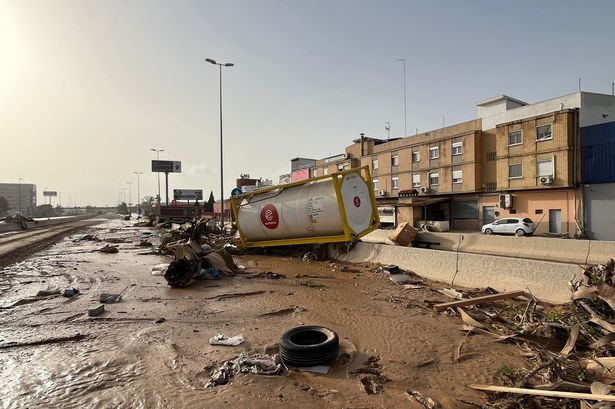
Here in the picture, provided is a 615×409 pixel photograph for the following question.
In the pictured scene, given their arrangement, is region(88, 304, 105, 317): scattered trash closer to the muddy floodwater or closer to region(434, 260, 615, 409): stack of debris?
the muddy floodwater

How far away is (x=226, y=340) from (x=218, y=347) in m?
0.19

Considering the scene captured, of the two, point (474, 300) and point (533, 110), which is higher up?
point (533, 110)

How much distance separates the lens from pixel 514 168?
26891 mm

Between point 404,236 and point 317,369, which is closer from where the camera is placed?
point 317,369

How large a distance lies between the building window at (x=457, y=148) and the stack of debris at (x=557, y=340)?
83.3 feet

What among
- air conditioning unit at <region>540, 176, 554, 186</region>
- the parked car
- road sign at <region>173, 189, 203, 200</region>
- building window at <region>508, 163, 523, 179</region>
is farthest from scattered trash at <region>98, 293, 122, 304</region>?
road sign at <region>173, 189, 203, 200</region>

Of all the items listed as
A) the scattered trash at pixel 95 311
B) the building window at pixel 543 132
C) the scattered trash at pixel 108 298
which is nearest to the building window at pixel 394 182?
the building window at pixel 543 132

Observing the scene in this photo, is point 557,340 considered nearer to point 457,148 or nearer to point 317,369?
point 317,369

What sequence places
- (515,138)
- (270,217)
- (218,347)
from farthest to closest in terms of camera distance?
(515,138) < (270,217) < (218,347)

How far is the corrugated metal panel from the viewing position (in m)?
22.4

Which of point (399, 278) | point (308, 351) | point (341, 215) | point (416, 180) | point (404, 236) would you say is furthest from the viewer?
point (416, 180)

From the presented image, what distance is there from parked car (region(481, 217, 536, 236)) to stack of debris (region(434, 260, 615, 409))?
63.0ft

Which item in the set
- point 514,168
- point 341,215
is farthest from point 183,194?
point 341,215

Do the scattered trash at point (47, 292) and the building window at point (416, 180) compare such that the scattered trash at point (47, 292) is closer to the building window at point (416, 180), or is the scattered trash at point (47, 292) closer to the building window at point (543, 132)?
the building window at point (543, 132)
